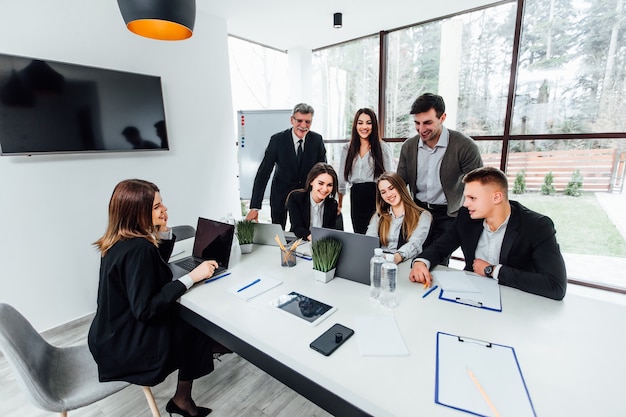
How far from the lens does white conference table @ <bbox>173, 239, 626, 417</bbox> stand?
0.80 m

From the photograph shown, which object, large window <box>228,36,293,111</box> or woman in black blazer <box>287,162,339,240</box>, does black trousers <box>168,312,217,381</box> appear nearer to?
woman in black blazer <box>287,162,339,240</box>

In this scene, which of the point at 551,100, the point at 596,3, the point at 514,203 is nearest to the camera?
the point at 514,203

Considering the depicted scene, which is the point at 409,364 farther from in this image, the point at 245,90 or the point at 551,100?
the point at 245,90

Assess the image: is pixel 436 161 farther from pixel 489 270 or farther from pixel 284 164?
pixel 284 164

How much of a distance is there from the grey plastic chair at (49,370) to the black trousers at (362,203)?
6.52 ft

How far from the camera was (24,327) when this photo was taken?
4.25ft

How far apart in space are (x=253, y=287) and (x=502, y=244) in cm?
120

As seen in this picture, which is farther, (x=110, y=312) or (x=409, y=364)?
(x=110, y=312)

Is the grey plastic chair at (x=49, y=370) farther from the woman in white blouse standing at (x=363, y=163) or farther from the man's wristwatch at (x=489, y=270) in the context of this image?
the woman in white blouse standing at (x=363, y=163)

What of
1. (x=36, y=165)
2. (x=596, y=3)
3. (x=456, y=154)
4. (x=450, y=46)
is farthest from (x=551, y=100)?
(x=36, y=165)

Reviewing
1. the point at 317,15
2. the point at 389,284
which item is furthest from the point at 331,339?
the point at 317,15

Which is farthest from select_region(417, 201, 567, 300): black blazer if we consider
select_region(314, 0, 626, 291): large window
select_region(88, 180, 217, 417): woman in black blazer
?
select_region(314, 0, 626, 291): large window

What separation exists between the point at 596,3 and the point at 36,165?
4.90 metres

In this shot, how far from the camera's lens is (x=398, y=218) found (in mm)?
2020
